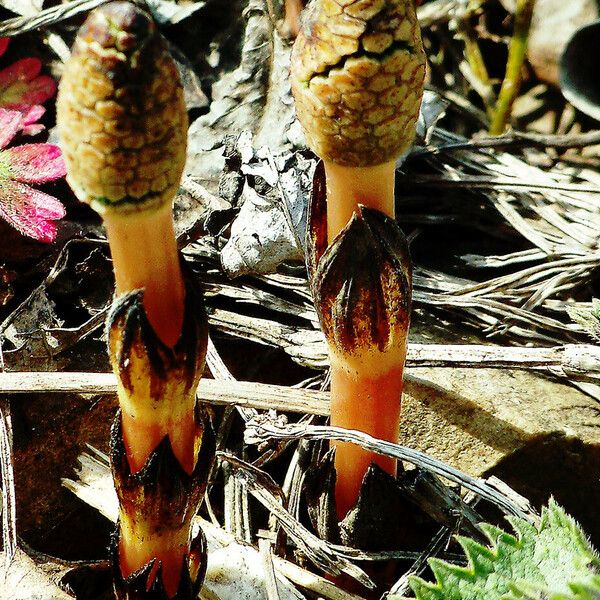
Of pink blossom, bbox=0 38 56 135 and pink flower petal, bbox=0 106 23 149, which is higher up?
pink blossom, bbox=0 38 56 135

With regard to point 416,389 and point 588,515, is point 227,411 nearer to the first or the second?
point 416,389

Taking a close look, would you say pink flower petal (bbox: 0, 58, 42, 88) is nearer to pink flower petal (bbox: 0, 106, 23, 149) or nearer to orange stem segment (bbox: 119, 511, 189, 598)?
pink flower petal (bbox: 0, 106, 23, 149)

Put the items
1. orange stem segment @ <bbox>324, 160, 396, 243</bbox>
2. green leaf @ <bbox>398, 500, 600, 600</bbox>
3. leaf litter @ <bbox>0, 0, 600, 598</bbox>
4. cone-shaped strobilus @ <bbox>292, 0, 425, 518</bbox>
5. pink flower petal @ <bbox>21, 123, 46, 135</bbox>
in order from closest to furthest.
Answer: cone-shaped strobilus @ <bbox>292, 0, 425, 518</bbox>, orange stem segment @ <bbox>324, 160, 396, 243</bbox>, green leaf @ <bbox>398, 500, 600, 600</bbox>, leaf litter @ <bbox>0, 0, 600, 598</bbox>, pink flower petal @ <bbox>21, 123, 46, 135</bbox>

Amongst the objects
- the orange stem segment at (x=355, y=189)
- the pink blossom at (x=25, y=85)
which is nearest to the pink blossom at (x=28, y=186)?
the pink blossom at (x=25, y=85)

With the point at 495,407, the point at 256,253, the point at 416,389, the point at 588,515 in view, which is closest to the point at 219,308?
the point at 256,253

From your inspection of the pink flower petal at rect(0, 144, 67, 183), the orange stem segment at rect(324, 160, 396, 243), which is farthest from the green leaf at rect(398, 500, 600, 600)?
the pink flower petal at rect(0, 144, 67, 183)

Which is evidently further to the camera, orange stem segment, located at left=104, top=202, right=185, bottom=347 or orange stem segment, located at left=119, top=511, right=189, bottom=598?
orange stem segment, located at left=119, top=511, right=189, bottom=598

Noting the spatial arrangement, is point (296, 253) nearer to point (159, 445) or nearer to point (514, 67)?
point (159, 445)

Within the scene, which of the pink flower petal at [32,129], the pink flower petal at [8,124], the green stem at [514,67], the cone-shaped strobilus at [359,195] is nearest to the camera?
the cone-shaped strobilus at [359,195]

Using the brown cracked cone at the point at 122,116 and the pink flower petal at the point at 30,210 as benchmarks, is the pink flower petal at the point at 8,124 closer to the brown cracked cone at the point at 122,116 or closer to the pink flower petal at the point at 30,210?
the pink flower petal at the point at 30,210
